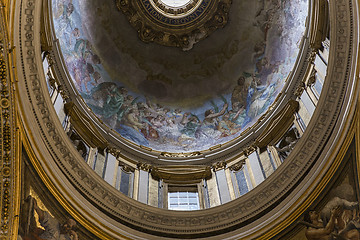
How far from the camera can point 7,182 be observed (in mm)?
9820

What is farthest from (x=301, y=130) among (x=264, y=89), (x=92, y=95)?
(x=92, y=95)

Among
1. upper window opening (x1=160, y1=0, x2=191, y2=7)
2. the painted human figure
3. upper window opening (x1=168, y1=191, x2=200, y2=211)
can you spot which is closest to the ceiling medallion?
upper window opening (x1=160, y1=0, x2=191, y2=7)

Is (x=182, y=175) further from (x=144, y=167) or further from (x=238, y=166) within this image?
(x=238, y=166)

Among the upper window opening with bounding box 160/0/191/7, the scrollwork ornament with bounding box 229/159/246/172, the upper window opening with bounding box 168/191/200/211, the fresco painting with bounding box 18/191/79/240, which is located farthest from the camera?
the upper window opening with bounding box 160/0/191/7

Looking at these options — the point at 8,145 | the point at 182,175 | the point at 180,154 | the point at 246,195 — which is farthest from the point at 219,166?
the point at 8,145

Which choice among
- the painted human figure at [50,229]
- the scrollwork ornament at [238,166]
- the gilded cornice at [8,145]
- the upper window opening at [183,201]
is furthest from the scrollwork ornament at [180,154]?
the gilded cornice at [8,145]

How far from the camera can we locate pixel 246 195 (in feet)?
42.2

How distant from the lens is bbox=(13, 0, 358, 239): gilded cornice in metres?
11.2

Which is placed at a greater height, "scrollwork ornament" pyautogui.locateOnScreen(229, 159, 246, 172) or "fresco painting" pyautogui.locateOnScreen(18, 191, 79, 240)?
"scrollwork ornament" pyautogui.locateOnScreen(229, 159, 246, 172)

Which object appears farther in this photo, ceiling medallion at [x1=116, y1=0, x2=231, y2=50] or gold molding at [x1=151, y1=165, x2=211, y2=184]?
ceiling medallion at [x1=116, y1=0, x2=231, y2=50]

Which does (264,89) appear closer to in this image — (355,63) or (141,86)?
(141,86)

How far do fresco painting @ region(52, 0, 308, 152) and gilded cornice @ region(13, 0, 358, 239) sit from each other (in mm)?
4896

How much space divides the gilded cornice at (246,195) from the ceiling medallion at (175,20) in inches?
425

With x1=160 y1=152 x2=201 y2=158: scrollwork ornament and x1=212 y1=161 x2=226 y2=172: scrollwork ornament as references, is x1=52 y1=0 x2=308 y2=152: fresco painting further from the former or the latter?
x1=212 y1=161 x2=226 y2=172: scrollwork ornament
